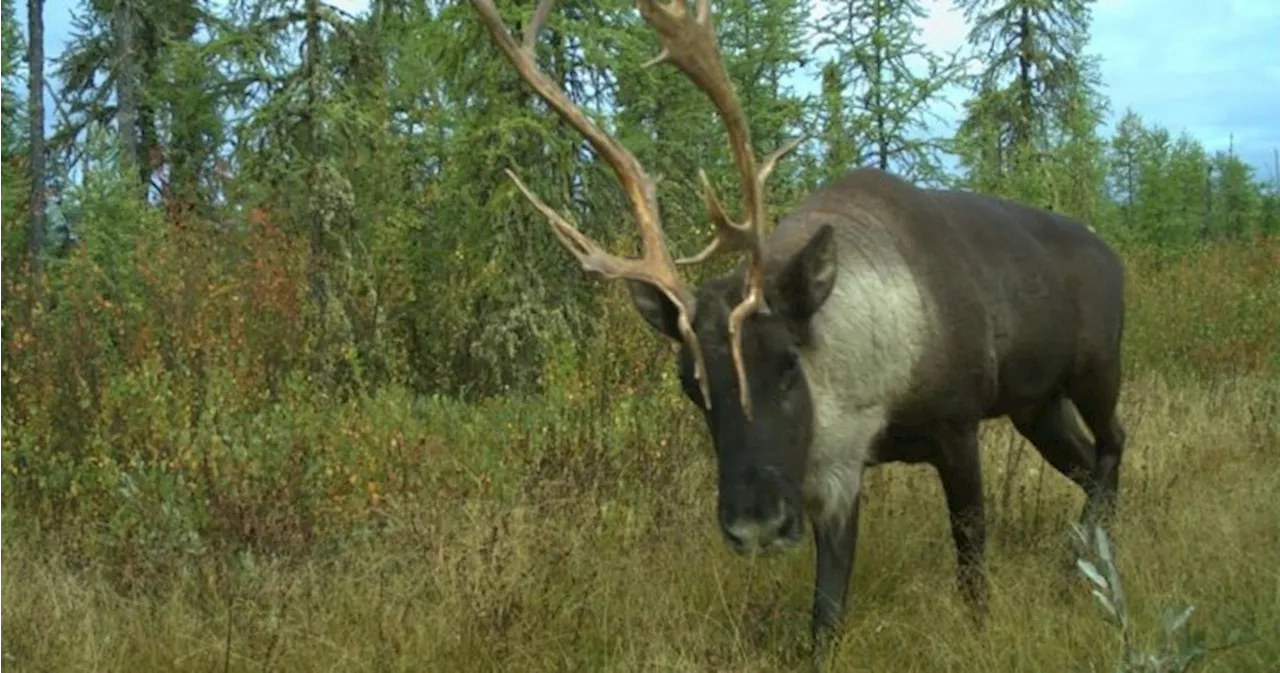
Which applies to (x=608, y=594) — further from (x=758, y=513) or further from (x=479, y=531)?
(x=758, y=513)

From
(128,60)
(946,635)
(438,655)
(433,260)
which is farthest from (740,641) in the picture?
(128,60)

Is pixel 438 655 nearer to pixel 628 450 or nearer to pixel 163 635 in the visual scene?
pixel 163 635

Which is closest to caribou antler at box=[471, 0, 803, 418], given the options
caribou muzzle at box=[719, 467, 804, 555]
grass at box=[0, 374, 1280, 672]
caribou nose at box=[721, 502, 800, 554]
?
caribou muzzle at box=[719, 467, 804, 555]

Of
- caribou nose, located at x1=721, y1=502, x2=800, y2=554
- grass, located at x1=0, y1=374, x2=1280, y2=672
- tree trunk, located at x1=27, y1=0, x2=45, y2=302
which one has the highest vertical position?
tree trunk, located at x1=27, y1=0, x2=45, y2=302

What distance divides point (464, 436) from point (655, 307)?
298 centimetres

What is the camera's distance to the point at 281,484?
554 centimetres

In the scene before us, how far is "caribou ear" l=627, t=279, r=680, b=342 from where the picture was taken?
418cm

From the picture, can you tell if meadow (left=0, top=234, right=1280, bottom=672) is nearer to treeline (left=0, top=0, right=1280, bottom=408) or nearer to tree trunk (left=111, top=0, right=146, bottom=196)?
treeline (left=0, top=0, right=1280, bottom=408)

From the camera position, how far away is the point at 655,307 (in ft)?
13.9

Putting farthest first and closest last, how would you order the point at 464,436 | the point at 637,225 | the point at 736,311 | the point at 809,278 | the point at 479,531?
the point at 464,436, the point at 479,531, the point at 637,225, the point at 809,278, the point at 736,311

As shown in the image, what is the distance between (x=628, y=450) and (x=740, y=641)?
82.1 inches

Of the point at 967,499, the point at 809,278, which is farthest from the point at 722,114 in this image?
the point at 967,499

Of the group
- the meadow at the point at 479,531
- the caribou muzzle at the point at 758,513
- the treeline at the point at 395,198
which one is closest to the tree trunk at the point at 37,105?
the treeline at the point at 395,198

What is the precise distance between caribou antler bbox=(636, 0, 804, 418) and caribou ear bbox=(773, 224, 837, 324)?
9 cm
